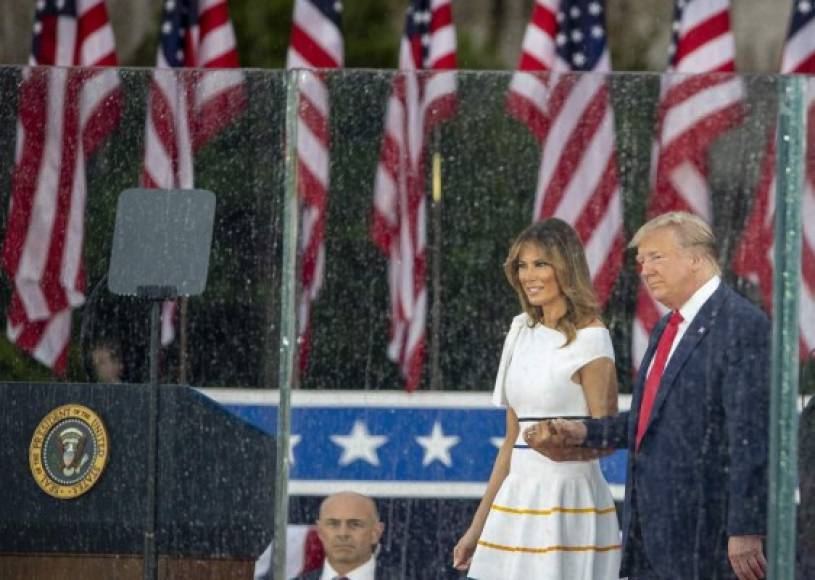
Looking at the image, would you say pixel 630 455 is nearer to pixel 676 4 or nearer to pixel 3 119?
pixel 3 119

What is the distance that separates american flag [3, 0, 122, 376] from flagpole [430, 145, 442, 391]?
116 centimetres

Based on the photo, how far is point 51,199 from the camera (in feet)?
19.9

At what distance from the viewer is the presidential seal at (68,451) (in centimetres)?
601

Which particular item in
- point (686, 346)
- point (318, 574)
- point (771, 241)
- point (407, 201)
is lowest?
point (318, 574)

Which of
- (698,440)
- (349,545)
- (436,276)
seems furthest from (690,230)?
(349,545)

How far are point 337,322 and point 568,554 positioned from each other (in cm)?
112

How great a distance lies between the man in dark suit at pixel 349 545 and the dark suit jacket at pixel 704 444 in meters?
0.82

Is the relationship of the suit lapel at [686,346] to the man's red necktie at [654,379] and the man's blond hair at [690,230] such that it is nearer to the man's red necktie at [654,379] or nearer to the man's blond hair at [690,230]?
the man's red necktie at [654,379]

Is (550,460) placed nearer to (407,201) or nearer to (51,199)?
(407,201)

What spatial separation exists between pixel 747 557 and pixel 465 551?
3.15 ft

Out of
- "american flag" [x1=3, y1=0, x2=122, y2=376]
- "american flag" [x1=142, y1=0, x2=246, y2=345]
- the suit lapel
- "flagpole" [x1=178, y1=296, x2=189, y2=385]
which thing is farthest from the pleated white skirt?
"american flag" [x1=3, y1=0, x2=122, y2=376]

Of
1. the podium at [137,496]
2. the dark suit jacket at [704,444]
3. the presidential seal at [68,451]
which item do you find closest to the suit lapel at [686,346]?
the dark suit jacket at [704,444]

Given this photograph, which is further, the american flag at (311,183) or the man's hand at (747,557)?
the american flag at (311,183)

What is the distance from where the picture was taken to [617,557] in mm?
5824
